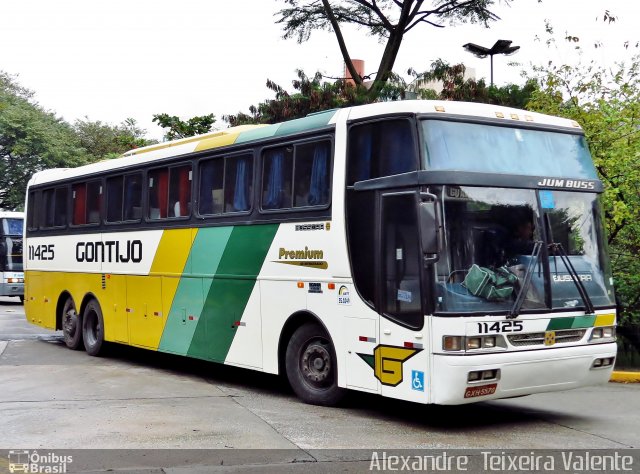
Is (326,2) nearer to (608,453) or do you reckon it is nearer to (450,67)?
(450,67)

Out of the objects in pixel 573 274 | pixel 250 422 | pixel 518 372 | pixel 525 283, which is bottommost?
pixel 250 422

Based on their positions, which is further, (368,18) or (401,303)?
(368,18)

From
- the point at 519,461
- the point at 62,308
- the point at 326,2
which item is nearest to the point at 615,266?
the point at 519,461

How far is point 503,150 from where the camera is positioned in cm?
930

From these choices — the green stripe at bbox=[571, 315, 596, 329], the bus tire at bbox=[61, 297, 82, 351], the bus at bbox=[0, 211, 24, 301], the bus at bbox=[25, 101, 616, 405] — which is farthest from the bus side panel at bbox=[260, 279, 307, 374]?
the bus at bbox=[0, 211, 24, 301]

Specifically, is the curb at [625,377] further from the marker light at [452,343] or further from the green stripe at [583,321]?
the marker light at [452,343]

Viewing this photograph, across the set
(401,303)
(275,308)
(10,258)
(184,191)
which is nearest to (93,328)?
(184,191)

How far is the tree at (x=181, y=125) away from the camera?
29.1 m

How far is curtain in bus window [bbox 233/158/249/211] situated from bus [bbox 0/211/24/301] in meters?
21.7

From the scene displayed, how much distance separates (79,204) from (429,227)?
928 cm

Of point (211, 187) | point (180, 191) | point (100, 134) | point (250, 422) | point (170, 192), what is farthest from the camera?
point (100, 134)

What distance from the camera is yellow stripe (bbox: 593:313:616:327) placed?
30.8ft

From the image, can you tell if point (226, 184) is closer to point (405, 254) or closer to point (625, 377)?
point (405, 254)

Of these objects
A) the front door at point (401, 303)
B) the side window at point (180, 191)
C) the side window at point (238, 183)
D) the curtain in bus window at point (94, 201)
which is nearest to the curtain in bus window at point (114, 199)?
the curtain in bus window at point (94, 201)
